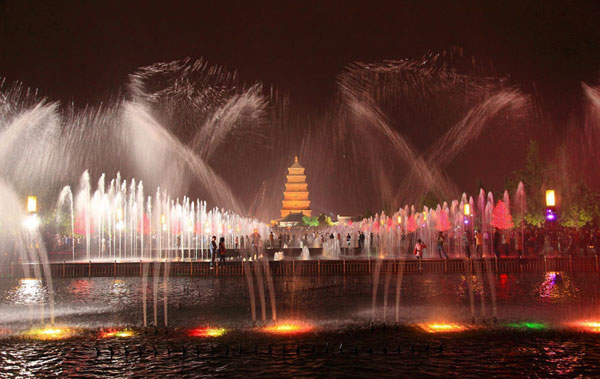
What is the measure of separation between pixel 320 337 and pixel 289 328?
0.96 metres

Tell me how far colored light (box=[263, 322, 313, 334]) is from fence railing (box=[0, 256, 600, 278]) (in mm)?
10005

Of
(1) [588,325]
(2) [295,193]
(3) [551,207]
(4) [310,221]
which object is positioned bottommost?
(1) [588,325]

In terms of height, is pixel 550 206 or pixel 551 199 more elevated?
pixel 551 199

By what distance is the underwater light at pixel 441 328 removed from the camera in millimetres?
10587

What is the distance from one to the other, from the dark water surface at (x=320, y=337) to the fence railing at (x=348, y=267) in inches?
183

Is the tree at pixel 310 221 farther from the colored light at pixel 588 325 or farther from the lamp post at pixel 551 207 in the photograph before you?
the colored light at pixel 588 325

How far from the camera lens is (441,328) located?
35.4ft

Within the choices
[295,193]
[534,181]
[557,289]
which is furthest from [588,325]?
[295,193]

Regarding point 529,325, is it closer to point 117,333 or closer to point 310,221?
point 117,333

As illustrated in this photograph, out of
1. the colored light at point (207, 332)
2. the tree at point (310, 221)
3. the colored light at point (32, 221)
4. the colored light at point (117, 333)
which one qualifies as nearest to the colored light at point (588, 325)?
the colored light at point (207, 332)

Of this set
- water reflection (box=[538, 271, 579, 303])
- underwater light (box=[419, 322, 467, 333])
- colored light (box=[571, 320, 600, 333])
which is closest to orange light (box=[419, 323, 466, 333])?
underwater light (box=[419, 322, 467, 333])

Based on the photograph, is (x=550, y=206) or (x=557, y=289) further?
(x=550, y=206)

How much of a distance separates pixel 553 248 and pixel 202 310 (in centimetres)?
2444

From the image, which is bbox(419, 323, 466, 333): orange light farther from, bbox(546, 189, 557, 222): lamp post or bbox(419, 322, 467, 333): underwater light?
bbox(546, 189, 557, 222): lamp post
